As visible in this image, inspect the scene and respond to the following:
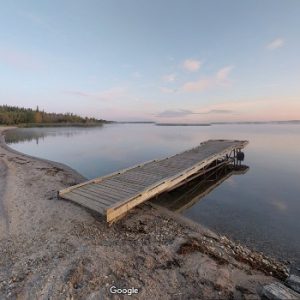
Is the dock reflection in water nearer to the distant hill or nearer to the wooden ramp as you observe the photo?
the wooden ramp

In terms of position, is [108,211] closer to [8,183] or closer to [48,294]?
[48,294]

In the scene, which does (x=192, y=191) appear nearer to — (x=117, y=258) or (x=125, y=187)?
(x=125, y=187)

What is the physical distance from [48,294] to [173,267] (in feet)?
7.68

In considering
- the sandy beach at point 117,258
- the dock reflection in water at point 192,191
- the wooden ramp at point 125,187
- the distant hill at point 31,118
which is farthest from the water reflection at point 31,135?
the distant hill at point 31,118

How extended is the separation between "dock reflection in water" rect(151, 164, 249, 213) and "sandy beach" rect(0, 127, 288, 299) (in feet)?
6.85

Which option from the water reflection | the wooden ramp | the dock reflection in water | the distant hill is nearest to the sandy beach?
the wooden ramp

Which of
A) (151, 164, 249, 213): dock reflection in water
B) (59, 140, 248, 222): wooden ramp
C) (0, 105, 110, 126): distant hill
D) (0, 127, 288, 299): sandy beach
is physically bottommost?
(151, 164, 249, 213): dock reflection in water

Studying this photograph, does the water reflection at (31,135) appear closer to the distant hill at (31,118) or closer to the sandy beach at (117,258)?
the sandy beach at (117,258)

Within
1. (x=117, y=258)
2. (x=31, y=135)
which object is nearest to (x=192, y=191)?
(x=117, y=258)

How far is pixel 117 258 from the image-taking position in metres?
4.56

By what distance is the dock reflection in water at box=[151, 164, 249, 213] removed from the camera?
9.30m

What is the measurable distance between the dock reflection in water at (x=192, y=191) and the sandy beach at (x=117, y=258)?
2.09 meters

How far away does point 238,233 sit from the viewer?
690 centimetres

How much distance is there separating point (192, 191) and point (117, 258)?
24.1 feet
